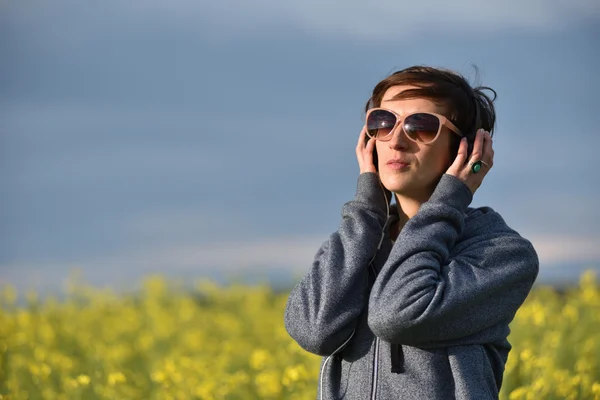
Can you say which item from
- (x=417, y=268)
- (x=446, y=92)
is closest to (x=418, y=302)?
(x=417, y=268)

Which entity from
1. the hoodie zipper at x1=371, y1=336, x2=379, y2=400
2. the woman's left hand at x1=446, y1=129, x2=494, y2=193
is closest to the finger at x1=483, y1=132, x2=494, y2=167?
the woman's left hand at x1=446, y1=129, x2=494, y2=193

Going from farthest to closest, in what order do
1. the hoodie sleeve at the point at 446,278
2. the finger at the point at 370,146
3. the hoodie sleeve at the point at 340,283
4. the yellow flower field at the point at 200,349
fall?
1. the yellow flower field at the point at 200,349
2. the finger at the point at 370,146
3. the hoodie sleeve at the point at 340,283
4. the hoodie sleeve at the point at 446,278

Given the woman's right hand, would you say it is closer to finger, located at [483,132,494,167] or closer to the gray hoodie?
the gray hoodie

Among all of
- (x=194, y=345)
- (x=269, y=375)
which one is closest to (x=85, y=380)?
(x=269, y=375)

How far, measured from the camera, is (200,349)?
538 centimetres

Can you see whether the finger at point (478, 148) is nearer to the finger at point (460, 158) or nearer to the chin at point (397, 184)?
the finger at point (460, 158)

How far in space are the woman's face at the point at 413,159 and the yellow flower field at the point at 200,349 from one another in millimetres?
1518

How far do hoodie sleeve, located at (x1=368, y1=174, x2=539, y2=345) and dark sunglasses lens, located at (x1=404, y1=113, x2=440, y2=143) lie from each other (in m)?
0.13

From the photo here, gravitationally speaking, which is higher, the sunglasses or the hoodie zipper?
the sunglasses

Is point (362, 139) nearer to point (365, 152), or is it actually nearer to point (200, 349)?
point (365, 152)

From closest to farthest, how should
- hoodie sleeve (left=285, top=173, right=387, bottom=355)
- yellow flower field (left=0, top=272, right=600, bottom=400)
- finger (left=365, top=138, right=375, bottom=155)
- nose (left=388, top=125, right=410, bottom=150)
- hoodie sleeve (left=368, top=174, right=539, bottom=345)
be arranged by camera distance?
hoodie sleeve (left=368, top=174, right=539, bottom=345) < hoodie sleeve (left=285, top=173, right=387, bottom=355) < nose (left=388, top=125, right=410, bottom=150) < finger (left=365, top=138, right=375, bottom=155) < yellow flower field (left=0, top=272, right=600, bottom=400)

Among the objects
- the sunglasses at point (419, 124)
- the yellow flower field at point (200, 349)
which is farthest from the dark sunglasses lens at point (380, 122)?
the yellow flower field at point (200, 349)

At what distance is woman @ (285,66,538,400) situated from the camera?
6.63ft

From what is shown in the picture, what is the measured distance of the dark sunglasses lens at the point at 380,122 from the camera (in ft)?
7.44
